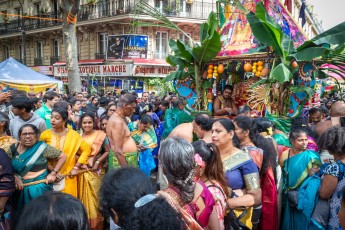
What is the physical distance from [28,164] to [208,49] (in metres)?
3.66

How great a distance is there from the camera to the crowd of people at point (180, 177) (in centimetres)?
199

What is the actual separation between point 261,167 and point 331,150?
0.83 m

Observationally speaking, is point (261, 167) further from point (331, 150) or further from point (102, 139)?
point (102, 139)

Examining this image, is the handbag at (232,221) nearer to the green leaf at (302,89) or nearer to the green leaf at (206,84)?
the green leaf at (302,89)

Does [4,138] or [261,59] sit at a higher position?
[261,59]

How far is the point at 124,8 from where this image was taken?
23.6 m

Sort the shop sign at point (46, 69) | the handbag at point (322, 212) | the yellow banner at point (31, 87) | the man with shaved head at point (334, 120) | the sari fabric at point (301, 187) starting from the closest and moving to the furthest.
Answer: the handbag at point (322, 212), the sari fabric at point (301, 187), the man with shaved head at point (334, 120), the yellow banner at point (31, 87), the shop sign at point (46, 69)

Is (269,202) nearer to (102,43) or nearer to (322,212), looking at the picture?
(322,212)

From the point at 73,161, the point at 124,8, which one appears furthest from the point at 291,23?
the point at 124,8

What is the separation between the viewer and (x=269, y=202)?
407 centimetres

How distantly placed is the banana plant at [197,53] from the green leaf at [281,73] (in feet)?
3.78

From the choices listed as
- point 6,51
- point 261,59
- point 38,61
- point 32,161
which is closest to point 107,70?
point 38,61

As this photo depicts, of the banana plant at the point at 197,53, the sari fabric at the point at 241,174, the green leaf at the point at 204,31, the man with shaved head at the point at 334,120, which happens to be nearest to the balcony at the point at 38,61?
the banana plant at the point at 197,53

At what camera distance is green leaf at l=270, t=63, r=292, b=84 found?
5.43 m
